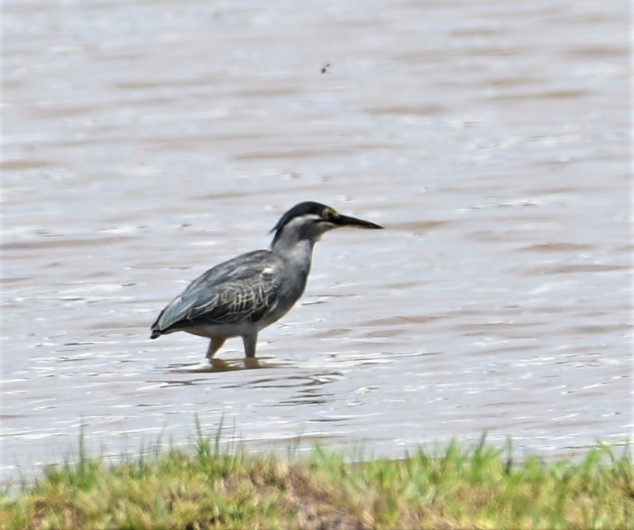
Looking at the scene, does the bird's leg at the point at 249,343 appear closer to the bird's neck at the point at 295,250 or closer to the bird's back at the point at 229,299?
the bird's back at the point at 229,299

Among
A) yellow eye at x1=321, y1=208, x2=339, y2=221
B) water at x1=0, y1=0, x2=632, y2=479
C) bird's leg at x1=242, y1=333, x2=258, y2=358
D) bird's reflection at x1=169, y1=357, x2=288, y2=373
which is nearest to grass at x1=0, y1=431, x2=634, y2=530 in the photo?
water at x1=0, y1=0, x2=632, y2=479

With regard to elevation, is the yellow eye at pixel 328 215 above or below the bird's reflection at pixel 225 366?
above

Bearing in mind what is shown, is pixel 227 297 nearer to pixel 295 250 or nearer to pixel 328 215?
pixel 295 250

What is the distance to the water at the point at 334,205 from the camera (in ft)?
27.8

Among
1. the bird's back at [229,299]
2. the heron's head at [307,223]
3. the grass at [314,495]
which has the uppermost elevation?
the heron's head at [307,223]

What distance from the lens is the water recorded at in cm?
848

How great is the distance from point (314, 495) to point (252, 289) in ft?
15.9

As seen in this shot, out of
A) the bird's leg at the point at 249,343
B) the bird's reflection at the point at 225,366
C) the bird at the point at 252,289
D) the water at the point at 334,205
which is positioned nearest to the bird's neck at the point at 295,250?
the bird at the point at 252,289

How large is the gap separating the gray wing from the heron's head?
0.59ft

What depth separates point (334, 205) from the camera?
44.0 feet

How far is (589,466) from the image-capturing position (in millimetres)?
6023

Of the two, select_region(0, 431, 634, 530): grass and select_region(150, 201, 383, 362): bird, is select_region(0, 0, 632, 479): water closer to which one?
select_region(150, 201, 383, 362): bird

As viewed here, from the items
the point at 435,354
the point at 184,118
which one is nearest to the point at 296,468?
the point at 435,354

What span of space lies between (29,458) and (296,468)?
2046 millimetres
